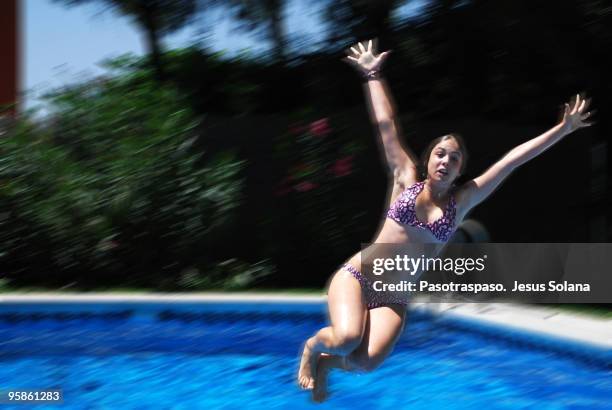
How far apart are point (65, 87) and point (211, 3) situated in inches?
73.1

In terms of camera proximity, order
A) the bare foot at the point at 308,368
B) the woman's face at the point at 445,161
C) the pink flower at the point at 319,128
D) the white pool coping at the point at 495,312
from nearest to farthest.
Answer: the woman's face at the point at 445,161 → the bare foot at the point at 308,368 → the white pool coping at the point at 495,312 → the pink flower at the point at 319,128

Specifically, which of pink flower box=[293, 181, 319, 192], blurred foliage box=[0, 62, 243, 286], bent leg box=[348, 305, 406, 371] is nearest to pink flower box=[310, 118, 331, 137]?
pink flower box=[293, 181, 319, 192]

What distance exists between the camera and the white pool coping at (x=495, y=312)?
575 cm

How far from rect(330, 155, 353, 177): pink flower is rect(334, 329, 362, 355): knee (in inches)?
199

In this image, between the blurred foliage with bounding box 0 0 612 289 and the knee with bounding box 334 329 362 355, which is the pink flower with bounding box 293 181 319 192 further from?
the knee with bounding box 334 329 362 355

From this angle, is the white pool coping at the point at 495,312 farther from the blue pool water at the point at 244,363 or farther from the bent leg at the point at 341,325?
the bent leg at the point at 341,325

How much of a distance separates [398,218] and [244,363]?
294 cm

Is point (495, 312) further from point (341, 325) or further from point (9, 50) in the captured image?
point (9, 50)

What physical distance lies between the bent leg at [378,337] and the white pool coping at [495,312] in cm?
179

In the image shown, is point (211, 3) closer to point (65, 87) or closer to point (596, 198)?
point (65, 87)

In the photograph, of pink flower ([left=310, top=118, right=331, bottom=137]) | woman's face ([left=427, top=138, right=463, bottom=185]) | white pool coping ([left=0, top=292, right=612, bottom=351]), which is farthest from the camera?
pink flower ([left=310, top=118, right=331, bottom=137])

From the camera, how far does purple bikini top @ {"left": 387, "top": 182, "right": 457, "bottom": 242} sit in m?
4.19

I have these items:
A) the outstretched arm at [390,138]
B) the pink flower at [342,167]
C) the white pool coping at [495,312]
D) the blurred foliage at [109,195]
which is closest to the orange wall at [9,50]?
the blurred foliage at [109,195]

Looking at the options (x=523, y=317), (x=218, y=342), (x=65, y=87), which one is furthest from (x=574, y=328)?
(x=65, y=87)
